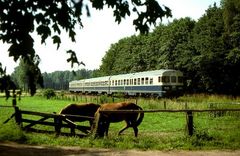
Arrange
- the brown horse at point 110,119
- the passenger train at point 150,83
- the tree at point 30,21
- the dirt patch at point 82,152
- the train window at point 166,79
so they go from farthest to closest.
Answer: the passenger train at point 150,83, the train window at point 166,79, the brown horse at point 110,119, the dirt patch at point 82,152, the tree at point 30,21

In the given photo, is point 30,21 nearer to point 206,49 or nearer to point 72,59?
point 72,59

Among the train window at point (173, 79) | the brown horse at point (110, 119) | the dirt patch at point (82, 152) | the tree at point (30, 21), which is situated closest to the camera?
the tree at point (30, 21)

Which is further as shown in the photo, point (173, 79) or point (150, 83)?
point (150, 83)

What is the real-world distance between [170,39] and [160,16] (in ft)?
203

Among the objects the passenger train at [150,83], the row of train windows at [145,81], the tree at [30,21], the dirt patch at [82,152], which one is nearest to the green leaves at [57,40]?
the tree at [30,21]

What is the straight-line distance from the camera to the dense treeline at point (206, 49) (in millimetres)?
48969

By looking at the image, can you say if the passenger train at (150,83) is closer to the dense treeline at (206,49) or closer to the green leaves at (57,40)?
the dense treeline at (206,49)

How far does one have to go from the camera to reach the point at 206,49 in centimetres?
5353

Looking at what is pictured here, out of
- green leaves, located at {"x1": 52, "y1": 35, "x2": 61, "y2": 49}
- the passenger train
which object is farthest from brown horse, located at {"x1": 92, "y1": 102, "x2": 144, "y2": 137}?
the passenger train

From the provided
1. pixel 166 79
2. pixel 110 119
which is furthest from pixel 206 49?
pixel 110 119

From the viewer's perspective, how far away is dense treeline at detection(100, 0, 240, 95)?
4897cm

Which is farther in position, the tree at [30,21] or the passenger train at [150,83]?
the passenger train at [150,83]

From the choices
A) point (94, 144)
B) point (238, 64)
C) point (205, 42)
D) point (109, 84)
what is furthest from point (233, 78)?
point (94, 144)

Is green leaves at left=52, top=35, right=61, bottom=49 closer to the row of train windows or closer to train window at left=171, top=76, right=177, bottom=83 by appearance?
the row of train windows
